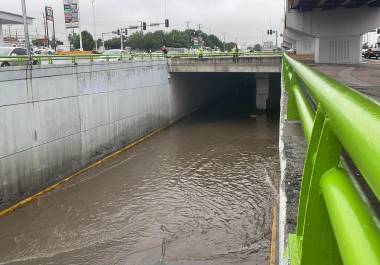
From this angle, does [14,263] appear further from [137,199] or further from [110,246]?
[137,199]

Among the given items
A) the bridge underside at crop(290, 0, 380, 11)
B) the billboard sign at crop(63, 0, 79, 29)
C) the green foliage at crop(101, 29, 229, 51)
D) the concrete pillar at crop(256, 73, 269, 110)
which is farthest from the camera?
the green foliage at crop(101, 29, 229, 51)

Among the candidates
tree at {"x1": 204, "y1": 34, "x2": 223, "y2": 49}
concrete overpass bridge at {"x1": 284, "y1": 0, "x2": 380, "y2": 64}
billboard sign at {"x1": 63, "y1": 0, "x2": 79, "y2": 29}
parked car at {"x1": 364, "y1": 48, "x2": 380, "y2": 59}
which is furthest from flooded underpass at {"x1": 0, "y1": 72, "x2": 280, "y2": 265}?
tree at {"x1": 204, "y1": 34, "x2": 223, "y2": 49}

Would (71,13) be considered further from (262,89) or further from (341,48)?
(341,48)

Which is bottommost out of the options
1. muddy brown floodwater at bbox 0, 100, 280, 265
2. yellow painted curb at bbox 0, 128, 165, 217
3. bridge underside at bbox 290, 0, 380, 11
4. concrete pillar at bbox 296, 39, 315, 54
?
muddy brown floodwater at bbox 0, 100, 280, 265

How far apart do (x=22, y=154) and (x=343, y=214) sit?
14784 mm

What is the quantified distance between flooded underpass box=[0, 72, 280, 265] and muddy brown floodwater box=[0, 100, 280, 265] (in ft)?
0.08

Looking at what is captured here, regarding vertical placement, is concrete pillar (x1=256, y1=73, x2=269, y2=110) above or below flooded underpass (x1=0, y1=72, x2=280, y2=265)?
above

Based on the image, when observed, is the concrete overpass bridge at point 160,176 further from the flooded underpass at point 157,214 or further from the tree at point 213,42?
the tree at point 213,42

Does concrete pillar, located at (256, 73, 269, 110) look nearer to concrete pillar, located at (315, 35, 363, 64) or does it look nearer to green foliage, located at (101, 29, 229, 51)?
concrete pillar, located at (315, 35, 363, 64)

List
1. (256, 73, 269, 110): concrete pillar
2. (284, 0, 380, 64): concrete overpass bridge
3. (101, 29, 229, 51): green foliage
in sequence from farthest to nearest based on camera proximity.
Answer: (101, 29, 229, 51): green foliage
(256, 73, 269, 110): concrete pillar
(284, 0, 380, 64): concrete overpass bridge

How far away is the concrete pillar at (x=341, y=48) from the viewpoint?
3084cm

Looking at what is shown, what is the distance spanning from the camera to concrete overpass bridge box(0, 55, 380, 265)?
1.47 m

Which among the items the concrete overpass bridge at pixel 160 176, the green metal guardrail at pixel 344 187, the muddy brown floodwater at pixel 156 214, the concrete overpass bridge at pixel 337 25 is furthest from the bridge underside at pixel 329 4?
the green metal guardrail at pixel 344 187

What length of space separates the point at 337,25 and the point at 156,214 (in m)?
22.7
